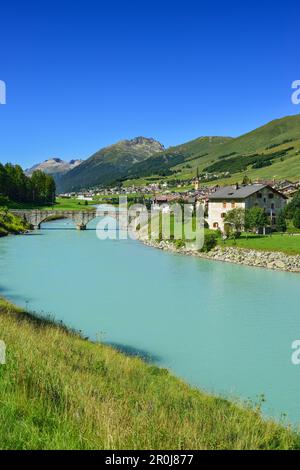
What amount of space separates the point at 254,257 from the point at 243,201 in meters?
25.0

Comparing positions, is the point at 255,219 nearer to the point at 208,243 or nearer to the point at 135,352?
the point at 208,243

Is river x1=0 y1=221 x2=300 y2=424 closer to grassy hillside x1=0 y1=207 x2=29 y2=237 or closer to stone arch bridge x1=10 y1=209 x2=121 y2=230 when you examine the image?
grassy hillside x1=0 y1=207 x2=29 y2=237

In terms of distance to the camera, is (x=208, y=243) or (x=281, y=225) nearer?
(x=208, y=243)

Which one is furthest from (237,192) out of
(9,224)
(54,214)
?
(54,214)

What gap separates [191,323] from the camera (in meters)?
27.8

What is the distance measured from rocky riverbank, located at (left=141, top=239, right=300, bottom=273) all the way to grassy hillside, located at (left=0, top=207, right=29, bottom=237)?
42.0 meters

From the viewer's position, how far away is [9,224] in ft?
310

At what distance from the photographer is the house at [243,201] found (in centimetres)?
7612

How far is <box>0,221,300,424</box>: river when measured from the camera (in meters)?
19.4

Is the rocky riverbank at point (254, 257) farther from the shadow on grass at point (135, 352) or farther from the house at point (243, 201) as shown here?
the shadow on grass at point (135, 352)

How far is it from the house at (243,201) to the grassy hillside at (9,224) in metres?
39.9
